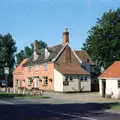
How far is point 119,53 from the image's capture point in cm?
8381

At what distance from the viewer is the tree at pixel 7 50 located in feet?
395

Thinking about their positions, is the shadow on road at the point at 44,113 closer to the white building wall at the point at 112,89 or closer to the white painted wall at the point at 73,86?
the white building wall at the point at 112,89

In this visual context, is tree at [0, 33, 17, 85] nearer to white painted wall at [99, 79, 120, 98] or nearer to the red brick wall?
the red brick wall

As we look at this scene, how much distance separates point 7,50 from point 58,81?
52.8 meters

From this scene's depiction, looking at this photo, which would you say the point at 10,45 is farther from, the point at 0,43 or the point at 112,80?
the point at 112,80

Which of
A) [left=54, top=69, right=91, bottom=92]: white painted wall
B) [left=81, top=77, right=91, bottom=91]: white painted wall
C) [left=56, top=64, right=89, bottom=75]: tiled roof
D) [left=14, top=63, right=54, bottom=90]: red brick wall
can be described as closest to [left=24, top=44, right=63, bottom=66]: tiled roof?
[left=14, top=63, right=54, bottom=90]: red brick wall

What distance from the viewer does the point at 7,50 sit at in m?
122

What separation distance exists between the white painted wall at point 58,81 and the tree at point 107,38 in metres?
14.1

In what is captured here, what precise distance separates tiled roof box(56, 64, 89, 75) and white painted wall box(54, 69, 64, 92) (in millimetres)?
822

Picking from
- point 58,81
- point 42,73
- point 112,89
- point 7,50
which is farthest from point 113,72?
point 7,50

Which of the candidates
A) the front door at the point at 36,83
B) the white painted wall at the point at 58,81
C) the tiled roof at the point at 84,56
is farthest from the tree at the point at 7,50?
the white painted wall at the point at 58,81

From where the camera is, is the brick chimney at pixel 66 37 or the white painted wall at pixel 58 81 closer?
the white painted wall at pixel 58 81

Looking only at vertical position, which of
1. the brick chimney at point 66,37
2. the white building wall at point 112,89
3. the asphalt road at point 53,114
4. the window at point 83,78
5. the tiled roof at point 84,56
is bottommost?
the asphalt road at point 53,114

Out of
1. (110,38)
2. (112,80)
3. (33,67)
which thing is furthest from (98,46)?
(112,80)
